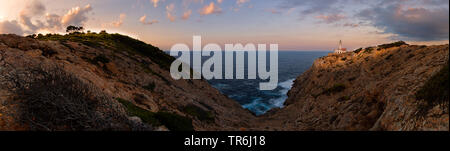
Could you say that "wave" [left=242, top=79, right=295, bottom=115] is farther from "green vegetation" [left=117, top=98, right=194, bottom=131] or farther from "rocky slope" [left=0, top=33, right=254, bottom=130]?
"green vegetation" [left=117, top=98, right=194, bottom=131]

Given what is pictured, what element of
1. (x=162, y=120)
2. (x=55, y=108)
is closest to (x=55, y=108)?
(x=55, y=108)

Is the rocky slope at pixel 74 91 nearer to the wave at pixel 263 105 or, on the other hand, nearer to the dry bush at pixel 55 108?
the dry bush at pixel 55 108

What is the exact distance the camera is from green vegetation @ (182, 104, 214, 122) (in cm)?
2145

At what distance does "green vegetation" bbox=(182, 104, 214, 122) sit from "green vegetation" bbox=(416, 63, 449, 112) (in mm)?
17311

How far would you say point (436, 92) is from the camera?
7.73m

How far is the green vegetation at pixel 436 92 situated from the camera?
7.24 meters

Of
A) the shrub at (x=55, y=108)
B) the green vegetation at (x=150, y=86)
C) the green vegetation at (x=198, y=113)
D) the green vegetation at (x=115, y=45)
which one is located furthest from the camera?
the green vegetation at (x=115, y=45)

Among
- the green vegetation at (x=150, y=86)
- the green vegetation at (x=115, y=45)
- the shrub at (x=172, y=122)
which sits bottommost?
the shrub at (x=172, y=122)

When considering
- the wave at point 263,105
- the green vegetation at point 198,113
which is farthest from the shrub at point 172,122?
the wave at point 263,105

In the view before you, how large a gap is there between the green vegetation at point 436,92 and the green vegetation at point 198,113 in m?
17.3

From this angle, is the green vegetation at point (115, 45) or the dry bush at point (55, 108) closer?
the dry bush at point (55, 108)

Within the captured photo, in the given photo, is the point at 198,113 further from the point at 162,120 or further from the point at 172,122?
the point at 162,120

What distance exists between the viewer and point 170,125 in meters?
11.9
